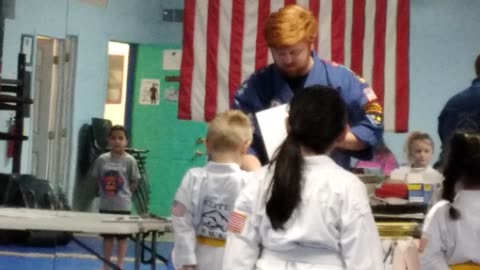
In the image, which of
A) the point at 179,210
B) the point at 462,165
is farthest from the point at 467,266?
the point at 179,210

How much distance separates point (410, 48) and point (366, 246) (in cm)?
404

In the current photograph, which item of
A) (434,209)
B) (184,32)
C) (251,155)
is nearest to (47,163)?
(184,32)

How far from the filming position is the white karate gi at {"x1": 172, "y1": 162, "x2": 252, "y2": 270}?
413 centimetres

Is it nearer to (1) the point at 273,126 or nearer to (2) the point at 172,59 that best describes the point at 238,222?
(1) the point at 273,126

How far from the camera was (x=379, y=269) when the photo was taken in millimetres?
2828

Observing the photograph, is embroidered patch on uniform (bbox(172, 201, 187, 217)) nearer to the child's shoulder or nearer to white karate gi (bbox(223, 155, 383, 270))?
white karate gi (bbox(223, 155, 383, 270))

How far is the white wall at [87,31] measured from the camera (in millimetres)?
7117

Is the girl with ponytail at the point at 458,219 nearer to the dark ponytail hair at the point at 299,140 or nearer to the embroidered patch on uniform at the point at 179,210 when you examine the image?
the dark ponytail hair at the point at 299,140

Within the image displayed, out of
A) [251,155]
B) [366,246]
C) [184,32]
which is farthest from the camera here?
[184,32]

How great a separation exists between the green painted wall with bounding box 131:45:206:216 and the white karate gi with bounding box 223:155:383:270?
13.0 ft

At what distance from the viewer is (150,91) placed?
6969mm

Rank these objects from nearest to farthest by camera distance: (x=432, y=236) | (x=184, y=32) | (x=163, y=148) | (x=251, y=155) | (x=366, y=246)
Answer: (x=366, y=246) < (x=432, y=236) < (x=251, y=155) < (x=184, y=32) < (x=163, y=148)

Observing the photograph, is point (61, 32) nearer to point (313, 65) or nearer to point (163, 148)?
point (163, 148)

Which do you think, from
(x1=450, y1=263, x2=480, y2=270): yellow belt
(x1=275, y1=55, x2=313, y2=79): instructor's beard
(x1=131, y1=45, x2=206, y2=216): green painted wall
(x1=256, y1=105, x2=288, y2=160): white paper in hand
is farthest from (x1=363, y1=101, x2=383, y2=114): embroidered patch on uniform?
(x1=131, y1=45, x2=206, y2=216): green painted wall
